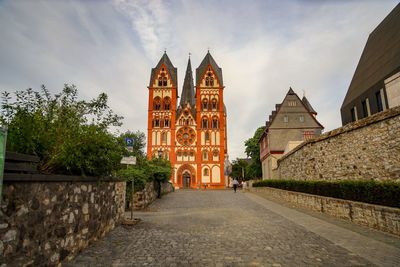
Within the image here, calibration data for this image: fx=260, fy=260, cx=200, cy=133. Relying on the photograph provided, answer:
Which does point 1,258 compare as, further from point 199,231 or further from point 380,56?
point 380,56

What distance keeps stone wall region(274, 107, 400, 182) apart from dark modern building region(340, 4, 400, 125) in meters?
5.30

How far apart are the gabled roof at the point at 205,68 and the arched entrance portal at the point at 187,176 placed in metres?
17.1

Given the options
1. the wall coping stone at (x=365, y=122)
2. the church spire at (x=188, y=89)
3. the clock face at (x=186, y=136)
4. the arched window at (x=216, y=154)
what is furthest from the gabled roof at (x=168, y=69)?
the wall coping stone at (x=365, y=122)

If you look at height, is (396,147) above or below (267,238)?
above

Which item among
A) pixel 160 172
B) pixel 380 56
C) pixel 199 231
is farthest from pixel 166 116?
pixel 199 231

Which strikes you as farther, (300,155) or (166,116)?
(166,116)

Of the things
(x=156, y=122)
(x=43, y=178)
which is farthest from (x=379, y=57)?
(x=156, y=122)

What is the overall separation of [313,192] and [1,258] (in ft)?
43.0

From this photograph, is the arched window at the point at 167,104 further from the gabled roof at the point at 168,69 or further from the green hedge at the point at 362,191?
the green hedge at the point at 362,191

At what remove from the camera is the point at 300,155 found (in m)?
19.4

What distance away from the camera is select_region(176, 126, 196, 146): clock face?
49938 mm

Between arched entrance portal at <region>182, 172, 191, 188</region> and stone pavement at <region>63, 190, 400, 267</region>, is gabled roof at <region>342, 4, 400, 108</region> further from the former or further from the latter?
arched entrance portal at <region>182, 172, 191, 188</region>

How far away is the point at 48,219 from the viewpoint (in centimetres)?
399

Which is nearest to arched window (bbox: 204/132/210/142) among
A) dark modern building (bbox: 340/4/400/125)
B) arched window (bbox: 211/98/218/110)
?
arched window (bbox: 211/98/218/110)
